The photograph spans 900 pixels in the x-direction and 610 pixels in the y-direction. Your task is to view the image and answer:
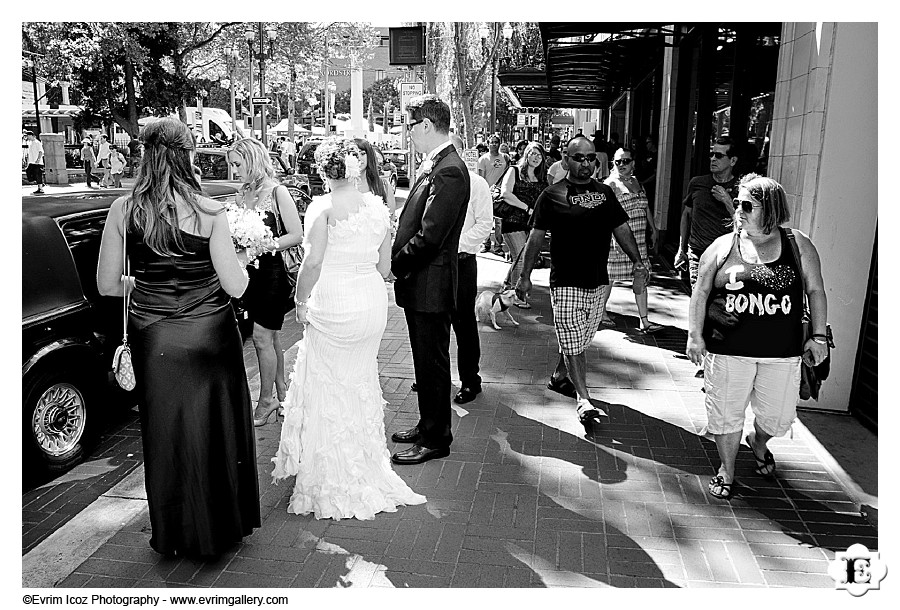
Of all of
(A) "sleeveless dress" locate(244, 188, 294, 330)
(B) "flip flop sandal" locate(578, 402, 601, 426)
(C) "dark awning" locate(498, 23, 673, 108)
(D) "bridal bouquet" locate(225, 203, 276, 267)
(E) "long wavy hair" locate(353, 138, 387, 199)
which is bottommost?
(B) "flip flop sandal" locate(578, 402, 601, 426)

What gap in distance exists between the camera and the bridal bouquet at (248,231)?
452cm

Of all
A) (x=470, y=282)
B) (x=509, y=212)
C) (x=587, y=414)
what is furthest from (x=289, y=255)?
(x=509, y=212)

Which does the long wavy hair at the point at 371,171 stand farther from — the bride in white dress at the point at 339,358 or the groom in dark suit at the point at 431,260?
the groom in dark suit at the point at 431,260

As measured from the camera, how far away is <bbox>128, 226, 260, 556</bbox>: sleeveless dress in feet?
10.9

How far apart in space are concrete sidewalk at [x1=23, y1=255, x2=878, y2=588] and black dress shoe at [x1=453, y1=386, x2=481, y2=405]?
0.42 ft

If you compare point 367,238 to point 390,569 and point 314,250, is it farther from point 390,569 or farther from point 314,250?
point 390,569

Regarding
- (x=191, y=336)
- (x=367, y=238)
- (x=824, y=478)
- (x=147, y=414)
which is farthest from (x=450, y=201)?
(x=824, y=478)

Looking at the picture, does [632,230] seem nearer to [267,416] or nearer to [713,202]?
[713,202]

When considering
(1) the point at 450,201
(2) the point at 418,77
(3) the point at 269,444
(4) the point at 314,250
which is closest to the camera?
(4) the point at 314,250

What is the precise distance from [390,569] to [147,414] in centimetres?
131

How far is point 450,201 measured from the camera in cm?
445

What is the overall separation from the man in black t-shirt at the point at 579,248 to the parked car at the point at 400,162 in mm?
27338

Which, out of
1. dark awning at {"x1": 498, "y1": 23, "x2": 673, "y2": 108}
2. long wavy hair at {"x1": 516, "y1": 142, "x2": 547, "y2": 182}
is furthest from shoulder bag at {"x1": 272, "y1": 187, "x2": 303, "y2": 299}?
long wavy hair at {"x1": 516, "y1": 142, "x2": 547, "y2": 182}

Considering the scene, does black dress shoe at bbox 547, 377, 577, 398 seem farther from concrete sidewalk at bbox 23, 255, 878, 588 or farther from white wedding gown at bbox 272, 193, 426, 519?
white wedding gown at bbox 272, 193, 426, 519
